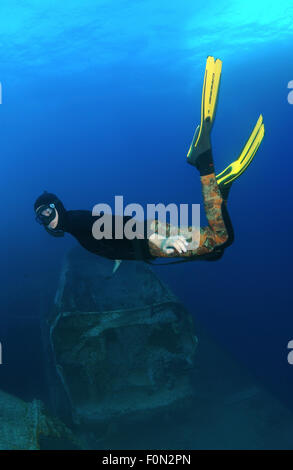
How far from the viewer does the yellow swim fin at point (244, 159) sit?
136 inches

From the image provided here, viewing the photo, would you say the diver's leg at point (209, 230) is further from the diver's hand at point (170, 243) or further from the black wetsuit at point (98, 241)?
the black wetsuit at point (98, 241)

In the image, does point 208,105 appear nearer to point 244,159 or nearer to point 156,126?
point 244,159

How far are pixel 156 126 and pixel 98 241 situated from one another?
91.6 m

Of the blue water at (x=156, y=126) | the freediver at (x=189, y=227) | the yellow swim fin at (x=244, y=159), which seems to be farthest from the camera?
the blue water at (x=156, y=126)

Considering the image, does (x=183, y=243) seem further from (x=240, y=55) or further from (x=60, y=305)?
(x=240, y=55)

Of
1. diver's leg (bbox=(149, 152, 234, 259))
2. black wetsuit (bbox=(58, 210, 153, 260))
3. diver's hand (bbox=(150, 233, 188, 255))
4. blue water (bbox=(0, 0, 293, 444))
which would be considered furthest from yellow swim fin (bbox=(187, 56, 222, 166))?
blue water (bbox=(0, 0, 293, 444))

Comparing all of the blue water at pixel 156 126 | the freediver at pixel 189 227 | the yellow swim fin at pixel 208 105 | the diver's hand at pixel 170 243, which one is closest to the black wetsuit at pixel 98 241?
the freediver at pixel 189 227

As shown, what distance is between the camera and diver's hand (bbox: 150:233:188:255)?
3342 millimetres

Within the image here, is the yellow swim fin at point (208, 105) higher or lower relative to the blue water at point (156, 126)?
lower

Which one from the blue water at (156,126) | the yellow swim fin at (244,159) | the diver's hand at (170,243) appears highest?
the blue water at (156,126)

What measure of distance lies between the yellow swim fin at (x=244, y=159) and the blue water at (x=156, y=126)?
739 centimetres

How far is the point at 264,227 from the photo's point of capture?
5466 centimetres

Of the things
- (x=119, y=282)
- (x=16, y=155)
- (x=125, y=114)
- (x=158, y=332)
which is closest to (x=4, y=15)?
(x=119, y=282)

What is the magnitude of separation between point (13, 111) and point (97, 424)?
71.2 m
